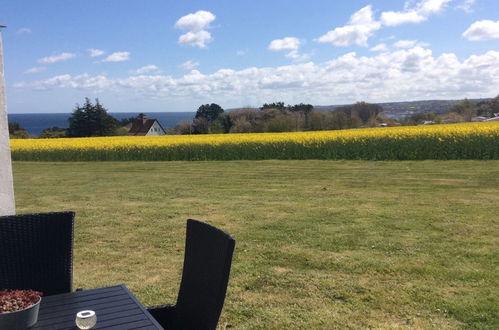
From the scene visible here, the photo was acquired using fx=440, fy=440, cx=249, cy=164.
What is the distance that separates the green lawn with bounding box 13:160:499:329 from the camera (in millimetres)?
3744

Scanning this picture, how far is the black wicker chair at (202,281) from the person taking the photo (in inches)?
83.4

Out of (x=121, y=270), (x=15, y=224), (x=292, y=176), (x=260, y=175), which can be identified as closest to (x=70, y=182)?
(x=260, y=175)

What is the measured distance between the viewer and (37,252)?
8.61 feet

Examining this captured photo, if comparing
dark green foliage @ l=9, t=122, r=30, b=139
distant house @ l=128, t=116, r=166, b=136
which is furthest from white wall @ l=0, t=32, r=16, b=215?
distant house @ l=128, t=116, r=166, b=136

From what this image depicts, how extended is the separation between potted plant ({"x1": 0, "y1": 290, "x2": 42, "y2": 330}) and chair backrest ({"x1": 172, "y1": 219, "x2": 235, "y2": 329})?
0.79m

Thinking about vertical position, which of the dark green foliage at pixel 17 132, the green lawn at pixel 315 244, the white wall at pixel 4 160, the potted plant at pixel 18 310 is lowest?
the green lawn at pixel 315 244

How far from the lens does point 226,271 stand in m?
2.08

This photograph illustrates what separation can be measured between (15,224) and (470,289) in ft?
12.4

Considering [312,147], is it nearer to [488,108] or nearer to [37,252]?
[37,252]

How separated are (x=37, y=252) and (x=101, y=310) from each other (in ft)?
2.50

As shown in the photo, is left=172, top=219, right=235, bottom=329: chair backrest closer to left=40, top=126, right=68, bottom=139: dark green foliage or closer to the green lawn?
the green lawn

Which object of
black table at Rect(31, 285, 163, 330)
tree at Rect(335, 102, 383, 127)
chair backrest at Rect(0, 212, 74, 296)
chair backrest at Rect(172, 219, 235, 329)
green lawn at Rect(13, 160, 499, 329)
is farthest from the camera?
tree at Rect(335, 102, 383, 127)

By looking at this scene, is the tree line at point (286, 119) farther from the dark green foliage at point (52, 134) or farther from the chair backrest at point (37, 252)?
the chair backrest at point (37, 252)

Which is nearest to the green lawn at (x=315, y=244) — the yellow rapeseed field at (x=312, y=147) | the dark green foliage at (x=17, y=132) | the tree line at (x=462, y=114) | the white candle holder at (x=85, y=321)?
the white candle holder at (x=85, y=321)
